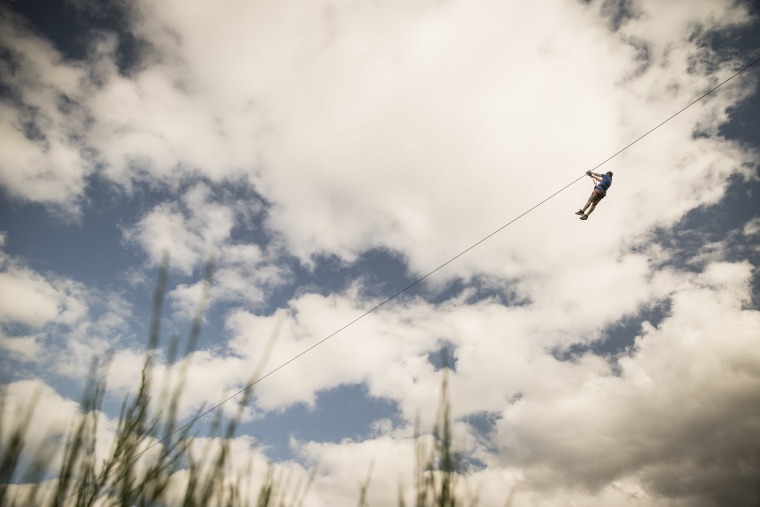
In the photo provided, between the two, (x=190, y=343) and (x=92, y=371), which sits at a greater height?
(x=190, y=343)

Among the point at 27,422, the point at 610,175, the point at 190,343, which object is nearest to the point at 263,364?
the point at 190,343

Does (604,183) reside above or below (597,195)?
above

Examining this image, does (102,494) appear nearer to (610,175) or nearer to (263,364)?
(263,364)

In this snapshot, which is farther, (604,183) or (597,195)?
(597,195)

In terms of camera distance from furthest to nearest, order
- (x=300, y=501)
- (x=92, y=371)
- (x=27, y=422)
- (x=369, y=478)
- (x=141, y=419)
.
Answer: (x=300, y=501), (x=369, y=478), (x=141, y=419), (x=92, y=371), (x=27, y=422)

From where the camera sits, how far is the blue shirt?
38.1 ft

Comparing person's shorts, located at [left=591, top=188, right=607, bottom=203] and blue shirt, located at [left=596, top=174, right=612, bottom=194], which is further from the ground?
blue shirt, located at [left=596, top=174, right=612, bottom=194]

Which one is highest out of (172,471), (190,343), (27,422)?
(190,343)

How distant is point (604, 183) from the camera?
11.6 meters

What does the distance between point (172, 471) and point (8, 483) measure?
0.63 metres

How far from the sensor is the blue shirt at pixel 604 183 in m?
11.6

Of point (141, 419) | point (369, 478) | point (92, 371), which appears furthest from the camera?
point (369, 478)

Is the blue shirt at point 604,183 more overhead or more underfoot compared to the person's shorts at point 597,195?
more overhead

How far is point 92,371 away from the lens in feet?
6.16
